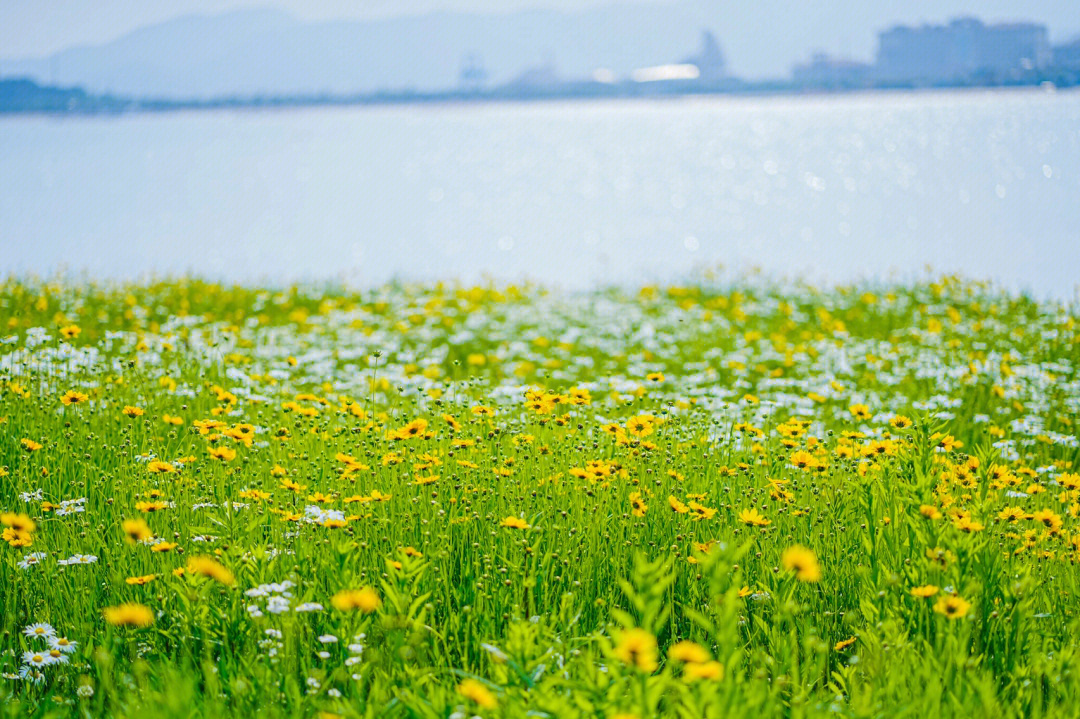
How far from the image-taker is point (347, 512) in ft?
10.7

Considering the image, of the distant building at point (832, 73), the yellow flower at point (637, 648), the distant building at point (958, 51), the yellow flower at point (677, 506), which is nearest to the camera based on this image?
the yellow flower at point (637, 648)

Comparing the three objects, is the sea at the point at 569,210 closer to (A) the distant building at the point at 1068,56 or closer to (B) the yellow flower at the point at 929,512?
(A) the distant building at the point at 1068,56

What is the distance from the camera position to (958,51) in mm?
69375

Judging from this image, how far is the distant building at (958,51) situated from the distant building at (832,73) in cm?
179

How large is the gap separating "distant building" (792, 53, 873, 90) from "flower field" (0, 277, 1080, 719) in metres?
75.9

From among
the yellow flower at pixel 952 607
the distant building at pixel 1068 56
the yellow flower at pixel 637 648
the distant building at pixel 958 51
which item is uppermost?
the distant building at pixel 958 51

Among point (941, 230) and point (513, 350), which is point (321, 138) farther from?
point (513, 350)

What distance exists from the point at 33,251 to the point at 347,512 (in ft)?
68.9

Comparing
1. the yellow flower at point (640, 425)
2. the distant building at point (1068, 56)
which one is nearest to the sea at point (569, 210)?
the distant building at point (1068, 56)

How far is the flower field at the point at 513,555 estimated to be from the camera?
2.19 meters

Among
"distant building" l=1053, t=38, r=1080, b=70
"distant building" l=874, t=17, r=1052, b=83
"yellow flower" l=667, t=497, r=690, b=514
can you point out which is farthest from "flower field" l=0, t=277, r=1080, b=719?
"distant building" l=1053, t=38, r=1080, b=70

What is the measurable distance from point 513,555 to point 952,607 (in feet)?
4.41

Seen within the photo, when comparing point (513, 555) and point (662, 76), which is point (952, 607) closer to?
point (513, 555)

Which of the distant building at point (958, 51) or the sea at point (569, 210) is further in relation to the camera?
the distant building at point (958, 51)
